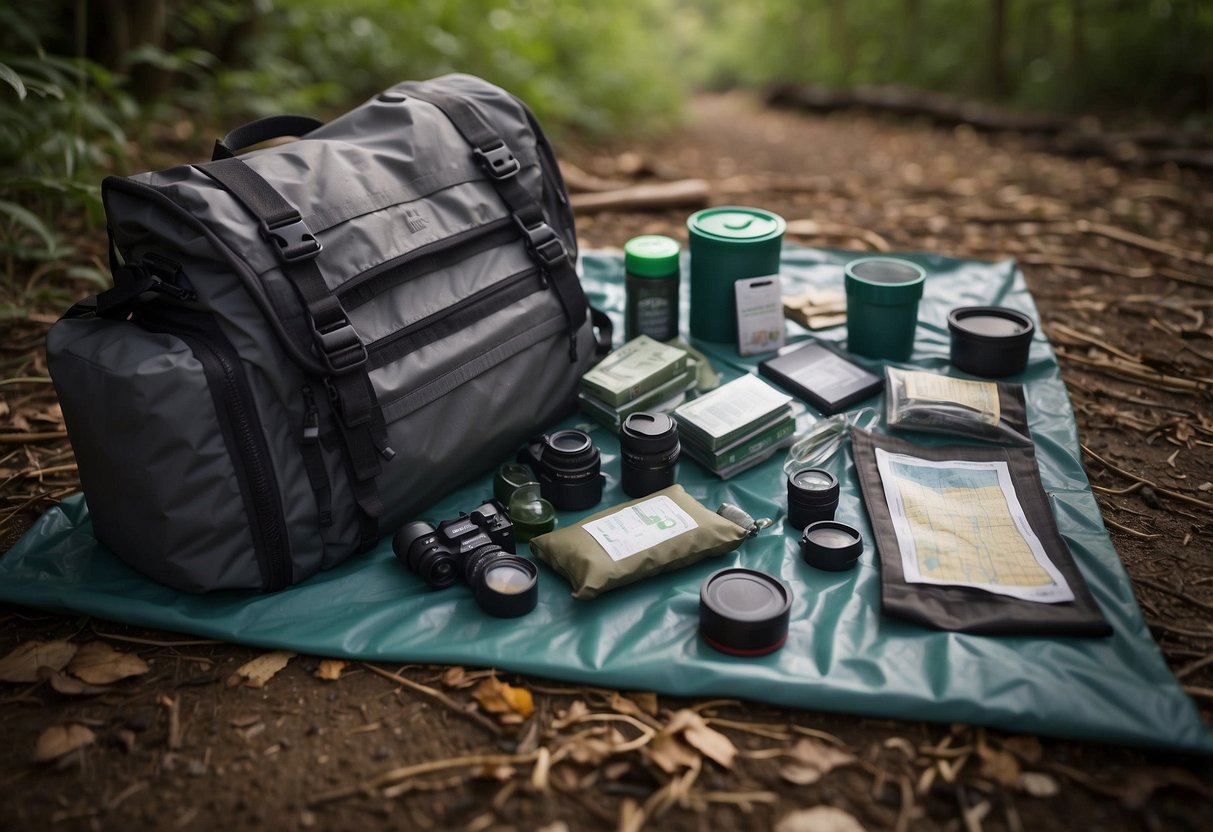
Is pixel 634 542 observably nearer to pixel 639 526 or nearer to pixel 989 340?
pixel 639 526

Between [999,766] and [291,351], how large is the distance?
1835 millimetres

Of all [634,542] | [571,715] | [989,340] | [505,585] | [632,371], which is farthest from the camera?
[989,340]

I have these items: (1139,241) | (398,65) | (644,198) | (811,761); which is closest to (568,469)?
(811,761)

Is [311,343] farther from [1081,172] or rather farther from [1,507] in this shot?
[1081,172]

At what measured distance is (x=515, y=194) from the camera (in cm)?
288

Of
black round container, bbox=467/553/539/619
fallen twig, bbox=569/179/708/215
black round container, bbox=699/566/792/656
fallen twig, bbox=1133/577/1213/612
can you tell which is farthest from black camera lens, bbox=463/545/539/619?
fallen twig, bbox=569/179/708/215

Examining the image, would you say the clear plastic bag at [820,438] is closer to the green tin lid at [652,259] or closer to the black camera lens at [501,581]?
the green tin lid at [652,259]

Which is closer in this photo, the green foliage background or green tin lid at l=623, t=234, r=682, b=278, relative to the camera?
green tin lid at l=623, t=234, r=682, b=278

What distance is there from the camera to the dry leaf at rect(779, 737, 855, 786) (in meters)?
1.87

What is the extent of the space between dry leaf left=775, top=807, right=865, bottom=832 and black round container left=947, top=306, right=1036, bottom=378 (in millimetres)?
1983

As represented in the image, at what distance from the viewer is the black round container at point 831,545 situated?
2396mm

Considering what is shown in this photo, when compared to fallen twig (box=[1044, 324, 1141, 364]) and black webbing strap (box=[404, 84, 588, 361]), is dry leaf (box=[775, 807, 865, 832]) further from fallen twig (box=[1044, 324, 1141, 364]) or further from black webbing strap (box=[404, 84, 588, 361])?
fallen twig (box=[1044, 324, 1141, 364])

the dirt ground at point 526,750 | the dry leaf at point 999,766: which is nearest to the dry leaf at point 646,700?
the dirt ground at point 526,750

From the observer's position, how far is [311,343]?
2.23 m
